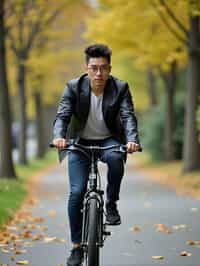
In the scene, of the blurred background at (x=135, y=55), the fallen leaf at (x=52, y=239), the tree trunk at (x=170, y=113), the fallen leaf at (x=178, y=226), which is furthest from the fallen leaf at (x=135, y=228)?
the tree trunk at (x=170, y=113)

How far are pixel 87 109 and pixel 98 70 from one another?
351 mm

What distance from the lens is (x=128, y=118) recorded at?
6.74 meters

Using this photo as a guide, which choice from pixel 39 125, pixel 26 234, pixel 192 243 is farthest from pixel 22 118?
pixel 192 243

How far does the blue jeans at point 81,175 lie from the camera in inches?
265

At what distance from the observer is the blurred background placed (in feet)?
65.9

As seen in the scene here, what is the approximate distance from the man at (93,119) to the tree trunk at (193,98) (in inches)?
514

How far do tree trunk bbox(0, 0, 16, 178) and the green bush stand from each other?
9.42 m

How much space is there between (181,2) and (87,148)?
12.2 m

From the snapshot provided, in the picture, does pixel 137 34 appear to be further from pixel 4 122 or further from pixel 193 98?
pixel 4 122

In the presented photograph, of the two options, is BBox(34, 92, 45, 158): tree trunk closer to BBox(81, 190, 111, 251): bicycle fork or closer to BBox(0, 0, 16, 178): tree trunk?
BBox(0, 0, 16, 178): tree trunk

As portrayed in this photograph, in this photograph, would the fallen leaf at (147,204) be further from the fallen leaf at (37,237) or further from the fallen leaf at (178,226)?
the fallen leaf at (37,237)

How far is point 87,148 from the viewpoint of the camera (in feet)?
21.9

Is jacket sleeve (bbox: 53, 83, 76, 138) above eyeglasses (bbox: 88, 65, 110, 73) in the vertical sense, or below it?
below

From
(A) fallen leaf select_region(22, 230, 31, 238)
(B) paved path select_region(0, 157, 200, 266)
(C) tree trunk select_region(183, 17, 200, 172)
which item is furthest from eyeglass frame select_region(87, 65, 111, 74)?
(C) tree trunk select_region(183, 17, 200, 172)
